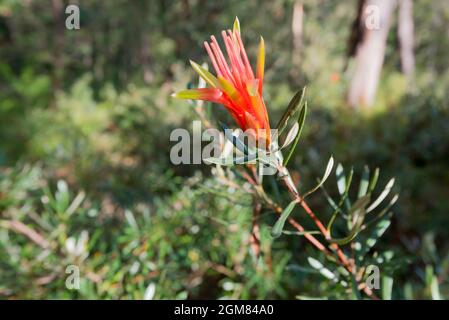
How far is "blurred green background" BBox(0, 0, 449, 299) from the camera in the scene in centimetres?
89

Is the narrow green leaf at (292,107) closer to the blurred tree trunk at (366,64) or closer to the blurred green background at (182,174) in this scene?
the blurred green background at (182,174)

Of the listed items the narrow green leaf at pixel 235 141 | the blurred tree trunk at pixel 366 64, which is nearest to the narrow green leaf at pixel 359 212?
the narrow green leaf at pixel 235 141

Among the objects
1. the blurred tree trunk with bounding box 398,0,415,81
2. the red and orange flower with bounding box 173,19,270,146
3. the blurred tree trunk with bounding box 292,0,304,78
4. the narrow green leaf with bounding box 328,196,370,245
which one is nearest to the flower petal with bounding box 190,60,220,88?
the red and orange flower with bounding box 173,19,270,146

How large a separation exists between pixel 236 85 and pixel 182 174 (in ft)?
6.52

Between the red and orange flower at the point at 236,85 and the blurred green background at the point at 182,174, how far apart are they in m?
0.06

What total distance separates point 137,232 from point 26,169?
1.42ft

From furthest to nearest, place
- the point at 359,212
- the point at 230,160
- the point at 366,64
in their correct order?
the point at 366,64
the point at 359,212
the point at 230,160

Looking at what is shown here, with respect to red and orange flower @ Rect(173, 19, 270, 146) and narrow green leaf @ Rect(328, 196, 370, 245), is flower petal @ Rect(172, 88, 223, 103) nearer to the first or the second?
red and orange flower @ Rect(173, 19, 270, 146)

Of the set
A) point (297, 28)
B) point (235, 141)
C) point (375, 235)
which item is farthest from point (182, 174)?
point (297, 28)

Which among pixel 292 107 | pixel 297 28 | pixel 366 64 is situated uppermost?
pixel 297 28

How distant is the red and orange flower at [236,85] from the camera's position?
1.28ft

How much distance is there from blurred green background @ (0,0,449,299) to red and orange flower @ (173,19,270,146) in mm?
63

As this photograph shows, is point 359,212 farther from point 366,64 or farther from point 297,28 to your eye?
point 297,28

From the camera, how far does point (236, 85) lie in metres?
0.41
